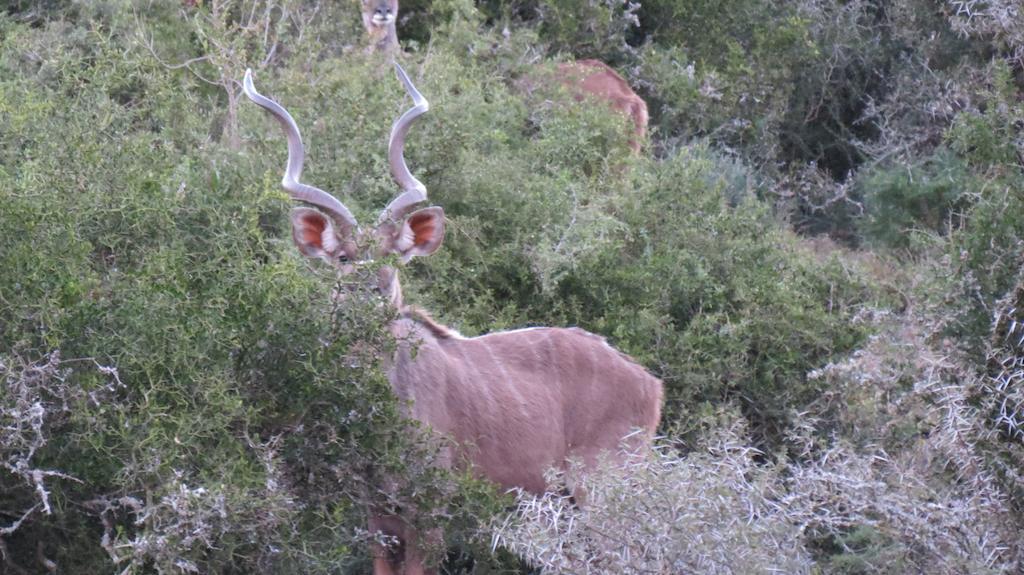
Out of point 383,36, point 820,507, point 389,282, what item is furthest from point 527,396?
point 383,36

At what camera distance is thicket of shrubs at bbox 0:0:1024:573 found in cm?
440

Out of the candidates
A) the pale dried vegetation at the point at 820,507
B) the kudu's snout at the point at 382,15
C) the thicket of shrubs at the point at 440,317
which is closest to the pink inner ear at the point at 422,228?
the thicket of shrubs at the point at 440,317

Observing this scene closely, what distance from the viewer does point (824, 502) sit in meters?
4.54

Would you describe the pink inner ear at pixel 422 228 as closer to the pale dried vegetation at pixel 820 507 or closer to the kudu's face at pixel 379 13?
the pale dried vegetation at pixel 820 507

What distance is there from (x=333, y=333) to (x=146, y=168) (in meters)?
1.07

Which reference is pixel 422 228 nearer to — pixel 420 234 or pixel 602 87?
pixel 420 234

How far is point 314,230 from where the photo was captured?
20.1 ft

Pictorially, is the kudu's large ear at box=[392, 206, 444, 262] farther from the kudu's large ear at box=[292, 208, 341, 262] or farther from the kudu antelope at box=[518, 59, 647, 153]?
the kudu antelope at box=[518, 59, 647, 153]

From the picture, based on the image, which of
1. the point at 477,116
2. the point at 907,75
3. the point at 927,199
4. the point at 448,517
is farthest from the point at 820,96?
the point at 448,517

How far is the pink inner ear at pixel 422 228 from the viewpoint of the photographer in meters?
6.39

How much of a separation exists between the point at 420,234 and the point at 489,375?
0.71 meters

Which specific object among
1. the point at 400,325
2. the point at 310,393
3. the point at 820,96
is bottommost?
the point at 820,96

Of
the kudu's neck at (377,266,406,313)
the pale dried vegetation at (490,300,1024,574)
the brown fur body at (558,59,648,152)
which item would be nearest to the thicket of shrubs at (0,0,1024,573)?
the pale dried vegetation at (490,300,1024,574)

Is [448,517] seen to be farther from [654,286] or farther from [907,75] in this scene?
[907,75]
